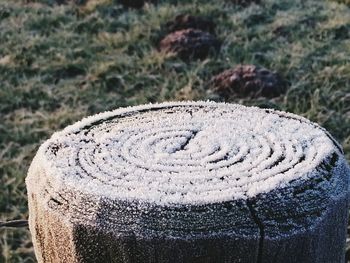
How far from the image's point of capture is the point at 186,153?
1480 mm

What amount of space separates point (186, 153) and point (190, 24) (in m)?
3.88

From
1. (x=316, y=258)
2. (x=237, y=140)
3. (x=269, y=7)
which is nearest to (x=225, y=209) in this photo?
(x=316, y=258)

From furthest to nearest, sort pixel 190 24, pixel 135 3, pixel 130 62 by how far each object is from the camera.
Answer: pixel 135 3
pixel 190 24
pixel 130 62

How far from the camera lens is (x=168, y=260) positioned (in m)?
1.18

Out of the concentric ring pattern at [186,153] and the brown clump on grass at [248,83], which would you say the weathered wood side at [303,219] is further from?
the brown clump on grass at [248,83]

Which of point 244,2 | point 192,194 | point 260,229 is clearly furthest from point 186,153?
point 244,2

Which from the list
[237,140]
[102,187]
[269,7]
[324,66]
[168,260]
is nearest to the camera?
[168,260]

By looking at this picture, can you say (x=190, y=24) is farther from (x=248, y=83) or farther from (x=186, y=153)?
(x=186, y=153)

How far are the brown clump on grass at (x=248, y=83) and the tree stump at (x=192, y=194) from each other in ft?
8.62

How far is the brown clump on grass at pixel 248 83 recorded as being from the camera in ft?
13.9

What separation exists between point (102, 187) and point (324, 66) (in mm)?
3607

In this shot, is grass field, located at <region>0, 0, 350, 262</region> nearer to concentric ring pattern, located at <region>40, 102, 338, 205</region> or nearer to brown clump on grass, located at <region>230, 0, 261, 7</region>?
brown clump on grass, located at <region>230, 0, 261, 7</region>

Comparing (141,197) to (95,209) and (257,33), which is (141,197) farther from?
(257,33)

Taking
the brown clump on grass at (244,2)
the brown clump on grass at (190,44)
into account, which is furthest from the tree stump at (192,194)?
the brown clump on grass at (244,2)
